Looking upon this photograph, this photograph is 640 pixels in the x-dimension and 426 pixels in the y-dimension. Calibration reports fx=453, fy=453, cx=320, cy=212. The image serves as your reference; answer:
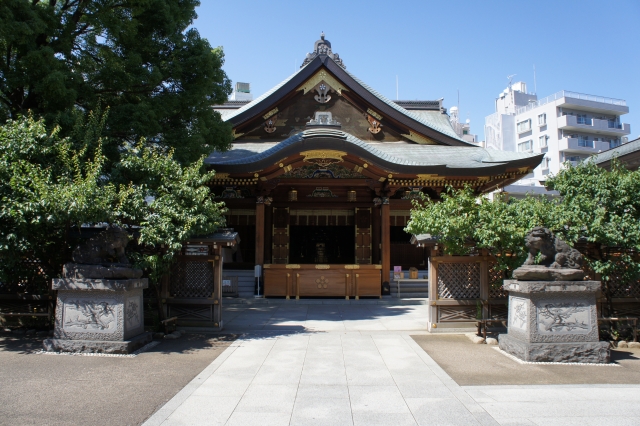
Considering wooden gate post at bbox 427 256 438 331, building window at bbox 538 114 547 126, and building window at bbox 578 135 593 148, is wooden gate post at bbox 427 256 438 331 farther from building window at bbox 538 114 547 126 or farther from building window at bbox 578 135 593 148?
building window at bbox 538 114 547 126

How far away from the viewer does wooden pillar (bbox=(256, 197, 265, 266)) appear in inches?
637

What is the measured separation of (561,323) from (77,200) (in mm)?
7518

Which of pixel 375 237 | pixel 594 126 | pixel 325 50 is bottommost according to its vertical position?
pixel 375 237

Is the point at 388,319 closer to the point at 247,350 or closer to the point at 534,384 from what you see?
the point at 247,350

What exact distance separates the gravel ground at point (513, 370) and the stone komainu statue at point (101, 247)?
547 centimetres

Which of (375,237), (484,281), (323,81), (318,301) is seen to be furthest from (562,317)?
(323,81)

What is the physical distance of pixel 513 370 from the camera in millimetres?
6383

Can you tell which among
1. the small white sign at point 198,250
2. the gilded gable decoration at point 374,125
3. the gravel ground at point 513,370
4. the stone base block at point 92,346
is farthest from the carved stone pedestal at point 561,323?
the gilded gable decoration at point 374,125

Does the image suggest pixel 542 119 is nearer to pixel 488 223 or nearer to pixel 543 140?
pixel 543 140

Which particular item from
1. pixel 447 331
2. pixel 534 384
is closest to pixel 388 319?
pixel 447 331

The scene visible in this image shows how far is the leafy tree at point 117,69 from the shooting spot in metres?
8.59

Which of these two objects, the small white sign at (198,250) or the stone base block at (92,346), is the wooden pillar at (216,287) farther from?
the stone base block at (92,346)

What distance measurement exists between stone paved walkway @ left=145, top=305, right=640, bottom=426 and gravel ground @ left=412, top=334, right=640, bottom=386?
23 cm

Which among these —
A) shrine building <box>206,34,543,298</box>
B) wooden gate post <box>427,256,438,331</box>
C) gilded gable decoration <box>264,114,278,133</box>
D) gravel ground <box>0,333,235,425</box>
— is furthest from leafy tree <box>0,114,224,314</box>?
gilded gable decoration <box>264,114,278,133</box>
